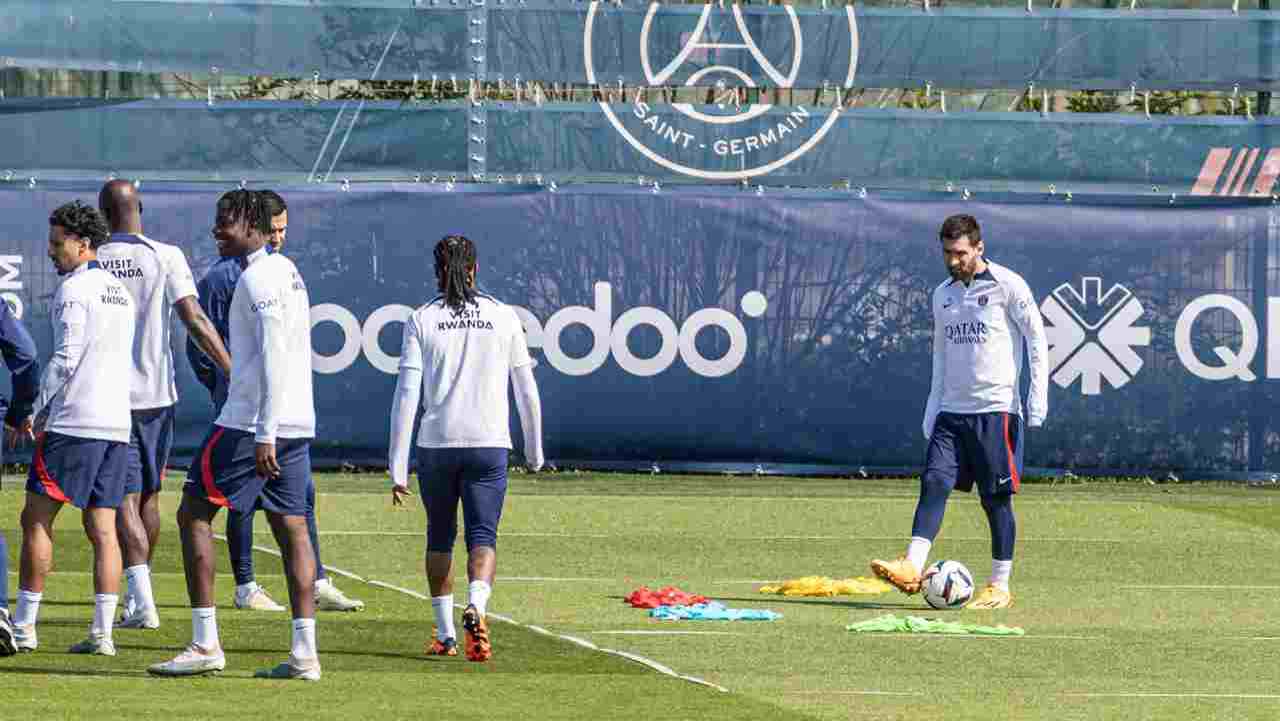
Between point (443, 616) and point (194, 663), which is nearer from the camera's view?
point (194, 663)

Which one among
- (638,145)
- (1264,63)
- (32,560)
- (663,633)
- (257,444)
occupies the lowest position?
(663,633)

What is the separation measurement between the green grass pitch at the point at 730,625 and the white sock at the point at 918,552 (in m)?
0.25

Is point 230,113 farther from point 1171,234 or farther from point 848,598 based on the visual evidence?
point 848,598

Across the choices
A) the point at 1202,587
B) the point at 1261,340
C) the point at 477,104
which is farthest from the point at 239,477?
the point at 1261,340

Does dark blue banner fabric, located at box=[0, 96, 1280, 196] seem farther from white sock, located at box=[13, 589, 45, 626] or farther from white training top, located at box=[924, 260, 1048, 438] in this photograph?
white sock, located at box=[13, 589, 45, 626]

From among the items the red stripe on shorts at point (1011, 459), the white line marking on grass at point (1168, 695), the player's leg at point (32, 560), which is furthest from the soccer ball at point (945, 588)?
the player's leg at point (32, 560)

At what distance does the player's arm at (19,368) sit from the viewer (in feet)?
34.5

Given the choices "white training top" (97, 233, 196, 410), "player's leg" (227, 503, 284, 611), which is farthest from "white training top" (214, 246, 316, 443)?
"player's leg" (227, 503, 284, 611)

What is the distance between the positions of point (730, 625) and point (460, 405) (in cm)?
229

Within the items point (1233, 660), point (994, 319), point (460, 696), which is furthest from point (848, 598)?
point (460, 696)

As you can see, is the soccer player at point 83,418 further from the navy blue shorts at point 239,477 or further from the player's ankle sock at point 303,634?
the player's ankle sock at point 303,634

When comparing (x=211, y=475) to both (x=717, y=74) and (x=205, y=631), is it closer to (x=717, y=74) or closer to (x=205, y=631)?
(x=205, y=631)

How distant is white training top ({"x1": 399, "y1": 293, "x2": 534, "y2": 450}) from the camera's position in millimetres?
10891

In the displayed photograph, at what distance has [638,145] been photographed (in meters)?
21.8
